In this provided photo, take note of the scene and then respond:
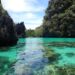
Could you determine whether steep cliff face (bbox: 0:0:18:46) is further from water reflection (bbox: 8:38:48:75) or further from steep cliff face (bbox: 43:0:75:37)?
steep cliff face (bbox: 43:0:75:37)

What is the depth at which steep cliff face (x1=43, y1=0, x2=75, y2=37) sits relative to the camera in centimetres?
5628

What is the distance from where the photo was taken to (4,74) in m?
9.31

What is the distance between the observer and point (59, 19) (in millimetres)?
59750

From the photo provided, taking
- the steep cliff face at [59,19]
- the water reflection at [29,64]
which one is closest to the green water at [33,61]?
the water reflection at [29,64]

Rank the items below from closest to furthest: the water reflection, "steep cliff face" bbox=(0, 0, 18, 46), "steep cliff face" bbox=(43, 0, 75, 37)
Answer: the water reflection, "steep cliff face" bbox=(0, 0, 18, 46), "steep cliff face" bbox=(43, 0, 75, 37)

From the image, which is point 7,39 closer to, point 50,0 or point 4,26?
point 4,26

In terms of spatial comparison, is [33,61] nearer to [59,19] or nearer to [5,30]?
[5,30]

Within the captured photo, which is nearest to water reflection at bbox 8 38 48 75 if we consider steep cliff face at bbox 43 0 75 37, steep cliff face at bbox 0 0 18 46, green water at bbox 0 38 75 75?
green water at bbox 0 38 75 75

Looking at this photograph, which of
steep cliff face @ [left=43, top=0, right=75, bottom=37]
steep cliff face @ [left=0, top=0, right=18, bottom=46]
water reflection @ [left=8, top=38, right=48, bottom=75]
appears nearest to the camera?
water reflection @ [left=8, top=38, right=48, bottom=75]

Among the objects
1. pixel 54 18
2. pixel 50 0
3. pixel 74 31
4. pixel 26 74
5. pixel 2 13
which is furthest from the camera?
pixel 50 0

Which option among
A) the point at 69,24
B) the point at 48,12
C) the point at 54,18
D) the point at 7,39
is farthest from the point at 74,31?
the point at 7,39

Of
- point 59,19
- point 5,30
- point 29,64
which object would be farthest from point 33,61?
point 59,19

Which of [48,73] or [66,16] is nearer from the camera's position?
[48,73]

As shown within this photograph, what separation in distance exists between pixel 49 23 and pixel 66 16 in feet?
25.2
